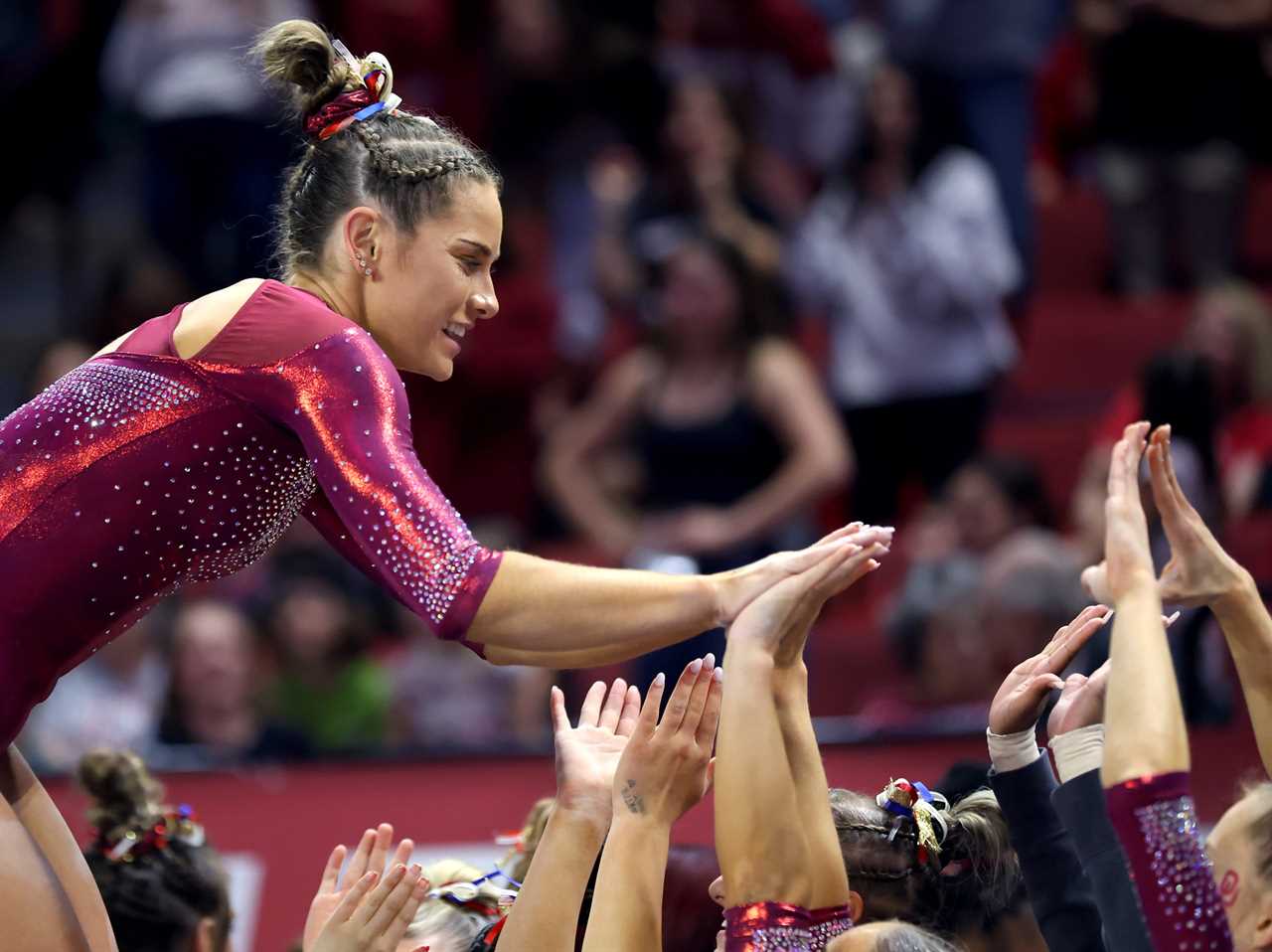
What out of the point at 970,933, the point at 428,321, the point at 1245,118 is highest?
the point at 1245,118

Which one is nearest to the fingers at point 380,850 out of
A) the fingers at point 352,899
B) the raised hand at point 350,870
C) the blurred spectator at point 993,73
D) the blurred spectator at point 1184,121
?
the raised hand at point 350,870

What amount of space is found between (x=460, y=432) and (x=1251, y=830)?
15.8 feet

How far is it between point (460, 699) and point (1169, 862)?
3871mm

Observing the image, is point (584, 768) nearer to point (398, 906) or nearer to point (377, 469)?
point (398, 906)

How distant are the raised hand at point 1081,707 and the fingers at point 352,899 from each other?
3.06 ft

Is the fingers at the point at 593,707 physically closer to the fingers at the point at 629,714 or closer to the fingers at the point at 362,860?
the fingers at the point at 629,714

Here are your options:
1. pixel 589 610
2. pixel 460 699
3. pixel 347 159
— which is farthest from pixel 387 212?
pixel 460 699

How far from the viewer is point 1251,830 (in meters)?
2.54

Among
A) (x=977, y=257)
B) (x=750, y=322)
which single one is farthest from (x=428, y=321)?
(x=977, y=257)

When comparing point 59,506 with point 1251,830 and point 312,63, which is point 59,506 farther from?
point 1251,830

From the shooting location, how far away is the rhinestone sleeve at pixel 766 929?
222 cm

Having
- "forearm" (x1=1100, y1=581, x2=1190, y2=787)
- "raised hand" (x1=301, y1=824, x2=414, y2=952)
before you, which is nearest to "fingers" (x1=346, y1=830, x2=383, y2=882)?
"raised hand" (x1=301, y1=824, x2=414, y2=952)

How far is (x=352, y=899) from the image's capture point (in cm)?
250

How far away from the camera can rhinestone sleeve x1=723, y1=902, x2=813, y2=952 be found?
2221 mm
